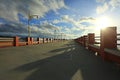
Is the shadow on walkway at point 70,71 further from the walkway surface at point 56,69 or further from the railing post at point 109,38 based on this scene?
the railing post at point 109,38

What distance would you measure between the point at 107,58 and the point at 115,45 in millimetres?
916

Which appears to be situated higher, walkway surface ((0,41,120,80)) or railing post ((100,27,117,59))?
railing post ((100,27,117,59))

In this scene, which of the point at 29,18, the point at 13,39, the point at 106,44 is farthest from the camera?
the point at 29,18

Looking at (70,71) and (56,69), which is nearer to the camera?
(70,71)

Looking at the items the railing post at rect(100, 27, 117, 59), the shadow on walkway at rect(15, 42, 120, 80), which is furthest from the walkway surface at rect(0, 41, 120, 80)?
the railing post at rect(100, 27, 117, 59)

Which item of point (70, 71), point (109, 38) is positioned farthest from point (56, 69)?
point (109, 38)

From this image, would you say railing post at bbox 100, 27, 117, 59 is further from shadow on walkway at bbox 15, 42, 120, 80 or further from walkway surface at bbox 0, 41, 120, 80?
shadow on walkway at bbox 15, 42, 120, 80

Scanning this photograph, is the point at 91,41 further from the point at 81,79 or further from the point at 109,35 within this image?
the point at 81,79

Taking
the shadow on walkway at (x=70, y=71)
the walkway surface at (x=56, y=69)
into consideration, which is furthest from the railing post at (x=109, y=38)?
the shadow on walkway at (x=70, y=71)

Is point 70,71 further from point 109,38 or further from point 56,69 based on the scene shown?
point 109,38

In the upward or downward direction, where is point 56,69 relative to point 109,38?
downward

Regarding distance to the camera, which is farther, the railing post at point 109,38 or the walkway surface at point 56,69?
the railing post at point 109,38

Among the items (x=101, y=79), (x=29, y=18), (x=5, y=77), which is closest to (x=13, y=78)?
(x=5, y=77)

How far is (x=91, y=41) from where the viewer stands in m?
12.6
